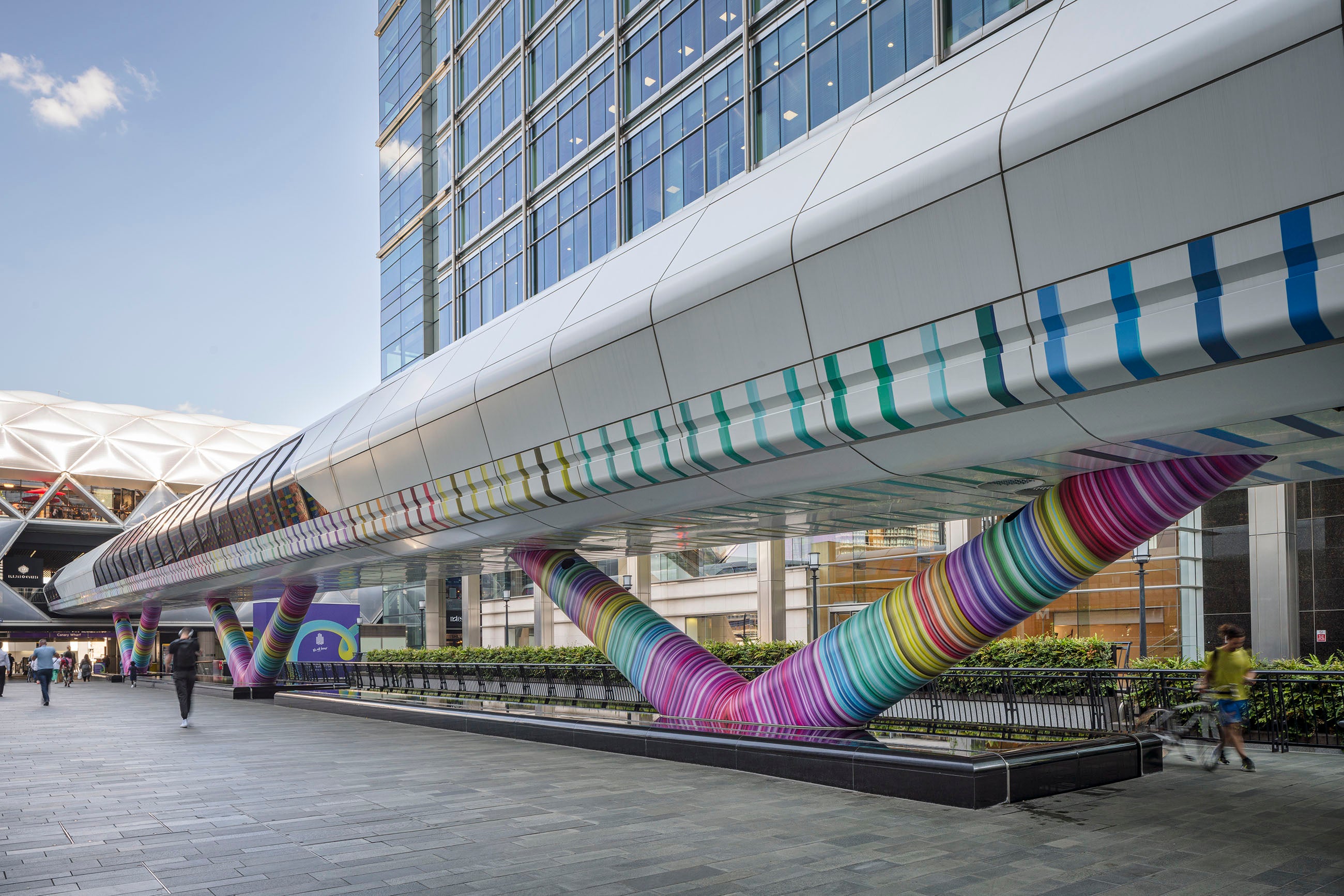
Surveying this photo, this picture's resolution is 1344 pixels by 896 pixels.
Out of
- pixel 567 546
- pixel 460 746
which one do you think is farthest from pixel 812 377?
pixel 567 546

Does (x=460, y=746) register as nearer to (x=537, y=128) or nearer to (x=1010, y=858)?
(x=1010, y=858)

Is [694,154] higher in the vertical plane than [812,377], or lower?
higher

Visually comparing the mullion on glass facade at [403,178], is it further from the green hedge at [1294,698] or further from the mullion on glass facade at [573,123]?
the green hedge at [1294,698]

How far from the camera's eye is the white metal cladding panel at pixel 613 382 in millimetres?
11508

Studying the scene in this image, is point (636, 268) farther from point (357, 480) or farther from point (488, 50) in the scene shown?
point (488, 50)

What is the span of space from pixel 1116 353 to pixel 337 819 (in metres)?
6.88

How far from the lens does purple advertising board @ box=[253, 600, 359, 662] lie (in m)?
31.8

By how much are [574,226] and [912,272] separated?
98.3 feet

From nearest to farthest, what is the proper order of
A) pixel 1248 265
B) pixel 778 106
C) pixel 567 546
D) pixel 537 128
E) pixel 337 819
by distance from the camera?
pixel 1248 265 → pixel 337 819 → pixel 567 546 → pixel 778 106 → pixel 537 128

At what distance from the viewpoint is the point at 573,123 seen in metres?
37.4

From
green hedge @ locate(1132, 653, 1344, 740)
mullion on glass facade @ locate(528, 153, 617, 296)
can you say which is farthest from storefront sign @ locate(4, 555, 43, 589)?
green hedge @ locate(1132, 653, 1344, 740)

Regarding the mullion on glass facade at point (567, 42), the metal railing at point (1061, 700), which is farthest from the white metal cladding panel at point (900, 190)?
the mullion on glass facade at point (567, 42)

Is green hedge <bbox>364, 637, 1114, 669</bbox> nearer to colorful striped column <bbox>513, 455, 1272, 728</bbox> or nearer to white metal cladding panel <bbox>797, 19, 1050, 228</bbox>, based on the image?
colorful striped column <bbox>513, 455, 1272, 728</bbox>

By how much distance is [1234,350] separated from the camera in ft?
21.4
